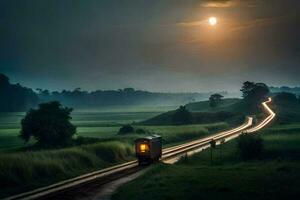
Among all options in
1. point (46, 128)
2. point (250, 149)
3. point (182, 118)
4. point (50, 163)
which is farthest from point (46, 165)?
point (182, 118)

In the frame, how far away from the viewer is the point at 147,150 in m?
54.7

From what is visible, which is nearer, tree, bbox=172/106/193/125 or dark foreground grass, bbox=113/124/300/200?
dark foreground grass, bbox=113/124/300/200

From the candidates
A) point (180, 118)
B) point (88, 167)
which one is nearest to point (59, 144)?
point (88, 167)

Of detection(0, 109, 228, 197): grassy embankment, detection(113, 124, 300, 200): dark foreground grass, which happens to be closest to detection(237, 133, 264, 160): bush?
detection(113, 124, 300, 200): dark foreground grass

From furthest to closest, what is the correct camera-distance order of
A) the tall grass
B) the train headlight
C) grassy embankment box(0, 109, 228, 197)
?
the train headlight → grassy embankment box(0, 109, 228, 197) → the tall grass

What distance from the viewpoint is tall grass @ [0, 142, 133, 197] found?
130 feet

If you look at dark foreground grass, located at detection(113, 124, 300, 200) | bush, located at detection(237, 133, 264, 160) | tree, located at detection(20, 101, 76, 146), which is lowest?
dark foreground grass, located at detection(113, 124, 300, 200)

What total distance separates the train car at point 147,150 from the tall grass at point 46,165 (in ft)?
14.2

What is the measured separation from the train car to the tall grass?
432cm

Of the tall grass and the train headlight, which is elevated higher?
the train headlight

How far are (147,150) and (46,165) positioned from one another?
14.0m

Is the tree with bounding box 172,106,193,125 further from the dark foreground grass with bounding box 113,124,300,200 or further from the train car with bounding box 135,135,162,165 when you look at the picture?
the dark foreground grass with bounding box 113,124,300,200

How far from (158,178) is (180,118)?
361 ft

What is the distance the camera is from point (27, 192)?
3644 cm
